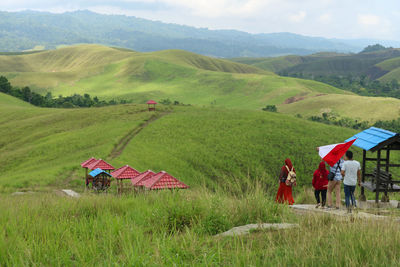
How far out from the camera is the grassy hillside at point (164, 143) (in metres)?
43.3

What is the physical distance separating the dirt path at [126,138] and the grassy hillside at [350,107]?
71.9m

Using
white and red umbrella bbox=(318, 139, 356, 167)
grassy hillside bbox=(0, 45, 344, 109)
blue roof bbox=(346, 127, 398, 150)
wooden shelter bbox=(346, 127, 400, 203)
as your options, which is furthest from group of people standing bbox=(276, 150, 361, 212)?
grassy hillside bbox=(0, 45, 344, 109)

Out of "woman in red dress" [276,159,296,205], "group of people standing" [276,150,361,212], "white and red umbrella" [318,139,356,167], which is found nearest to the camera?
"group of people standing" [276,150,361,212]

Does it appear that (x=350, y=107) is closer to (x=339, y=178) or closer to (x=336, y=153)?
(x=336, y=153)

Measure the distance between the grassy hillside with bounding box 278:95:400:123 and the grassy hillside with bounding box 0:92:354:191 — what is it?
50231 millimetres

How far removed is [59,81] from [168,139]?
158994mm

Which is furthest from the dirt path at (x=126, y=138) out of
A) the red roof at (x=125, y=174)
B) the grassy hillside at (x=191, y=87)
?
the grassy hillside at (x=191, y=87)

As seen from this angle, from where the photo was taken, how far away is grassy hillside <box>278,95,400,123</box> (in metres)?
115

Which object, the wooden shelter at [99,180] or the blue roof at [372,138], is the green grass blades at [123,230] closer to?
the blue roof at [372,138]

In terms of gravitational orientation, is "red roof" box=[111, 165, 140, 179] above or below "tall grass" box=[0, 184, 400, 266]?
below

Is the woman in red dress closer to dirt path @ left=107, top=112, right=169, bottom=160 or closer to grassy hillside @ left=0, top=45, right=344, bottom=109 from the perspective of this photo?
dirt path @ left=107, top=112, right=169, bottom=160

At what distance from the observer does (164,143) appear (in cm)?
5428

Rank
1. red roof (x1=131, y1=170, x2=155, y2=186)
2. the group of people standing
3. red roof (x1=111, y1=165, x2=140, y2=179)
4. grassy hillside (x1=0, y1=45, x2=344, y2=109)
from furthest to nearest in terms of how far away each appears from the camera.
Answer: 1. grassy hillside (x1=0, y1=45, x2=344, y2=109)
2. red roof (x1=111, y1=165, x2=140, y2=179)
3. red roof (x1=131, y1=170, x2=155, y2=186)
4. the group of people standing

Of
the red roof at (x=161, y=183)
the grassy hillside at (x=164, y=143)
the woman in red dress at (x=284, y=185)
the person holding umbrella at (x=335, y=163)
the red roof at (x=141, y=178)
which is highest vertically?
the person holding umbrella at (x=335, y=163)
